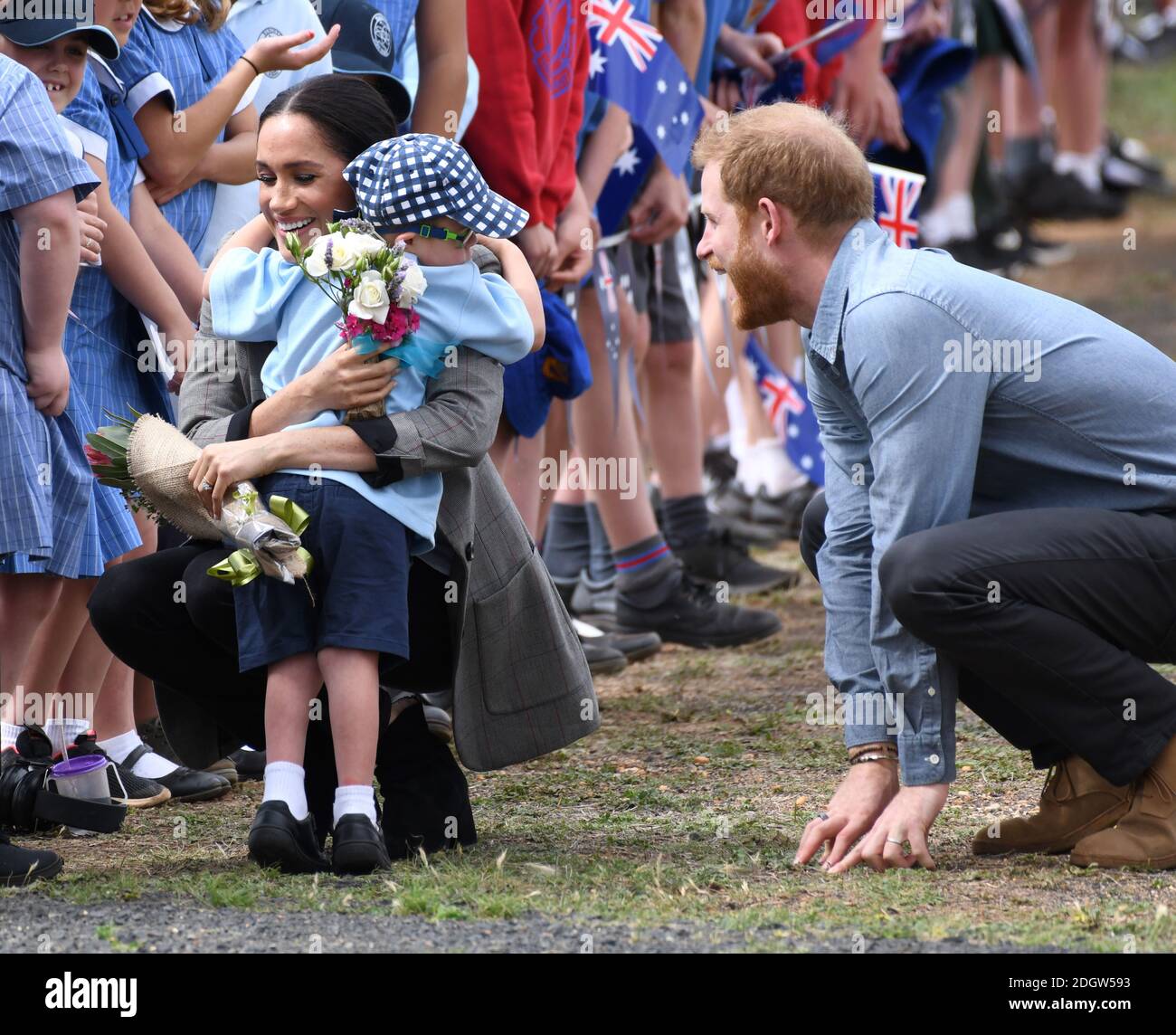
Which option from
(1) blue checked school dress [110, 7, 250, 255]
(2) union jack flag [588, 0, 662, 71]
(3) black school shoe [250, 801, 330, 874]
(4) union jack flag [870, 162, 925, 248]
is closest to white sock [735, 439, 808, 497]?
(4) union jack flag [870, 162, 925, 248]

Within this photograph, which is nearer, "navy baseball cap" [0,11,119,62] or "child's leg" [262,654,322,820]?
"child's leg" [262,654,322,820]

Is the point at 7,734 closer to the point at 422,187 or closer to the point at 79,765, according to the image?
the point at 79,765

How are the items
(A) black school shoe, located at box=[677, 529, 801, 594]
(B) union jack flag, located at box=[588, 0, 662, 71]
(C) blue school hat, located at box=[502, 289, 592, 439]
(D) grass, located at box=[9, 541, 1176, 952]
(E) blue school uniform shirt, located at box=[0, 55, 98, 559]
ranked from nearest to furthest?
(D) grass, located at box=[9, 541, 1176, 952]
(E) blue school uniform shirt, located at box=[0, 55, 98, 559]
(C) blue school hat, located at box=[502, 289, 592, 439]
(B) union jack flag, located at box=[588, 0, 662, 71]
(A) black school shoe, located at box=[677, 529, 801, 594]

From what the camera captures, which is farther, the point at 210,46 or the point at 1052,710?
the point at 210,46

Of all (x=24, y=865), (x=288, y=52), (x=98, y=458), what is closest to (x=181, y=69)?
(x=288, y=52)

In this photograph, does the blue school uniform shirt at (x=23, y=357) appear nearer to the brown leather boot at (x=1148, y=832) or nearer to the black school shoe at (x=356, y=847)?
the black school shoe at (x=356, y=847)

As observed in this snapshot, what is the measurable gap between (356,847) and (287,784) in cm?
15

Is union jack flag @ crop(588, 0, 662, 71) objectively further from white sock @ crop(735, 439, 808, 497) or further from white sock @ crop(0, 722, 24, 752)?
white sock @ crop(0, 722, 24, 752)

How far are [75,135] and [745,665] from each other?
2400 millimetres

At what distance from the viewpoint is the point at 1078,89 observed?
12.9 m

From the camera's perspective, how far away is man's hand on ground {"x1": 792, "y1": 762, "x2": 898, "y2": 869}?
3.10m

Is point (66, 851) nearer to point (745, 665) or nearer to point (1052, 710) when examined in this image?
point (1052, 710)

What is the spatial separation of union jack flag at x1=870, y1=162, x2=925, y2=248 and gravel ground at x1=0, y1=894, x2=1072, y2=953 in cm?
329
